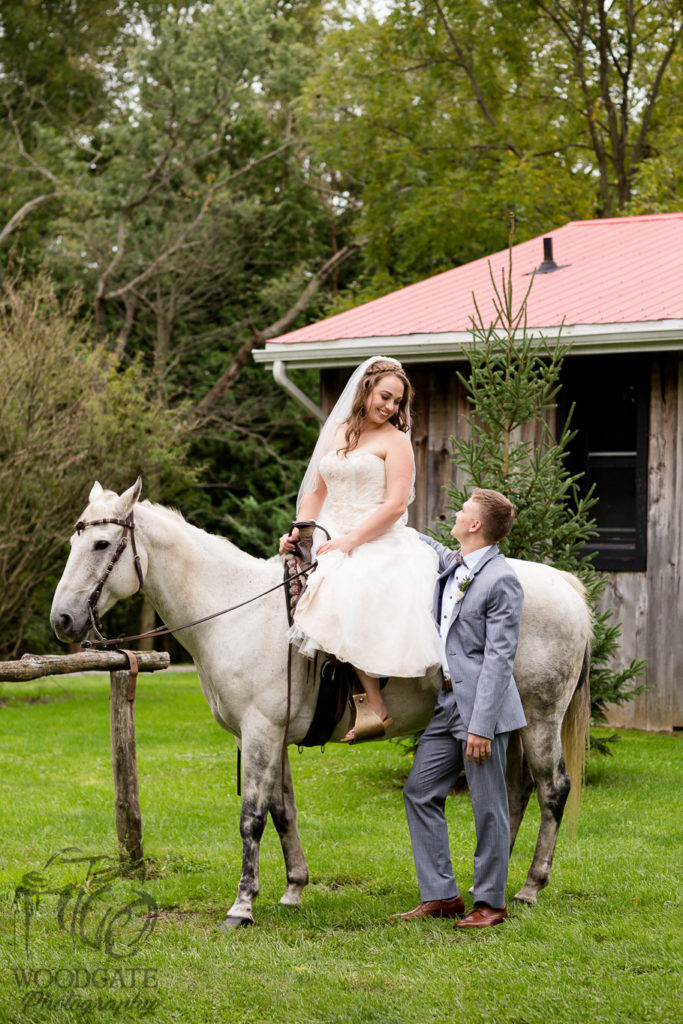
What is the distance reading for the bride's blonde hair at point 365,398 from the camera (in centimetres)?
525

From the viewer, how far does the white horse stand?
201 inches

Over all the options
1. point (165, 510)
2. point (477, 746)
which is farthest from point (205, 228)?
point (477, 746)

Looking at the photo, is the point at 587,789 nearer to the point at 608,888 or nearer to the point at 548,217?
the point at 608,888

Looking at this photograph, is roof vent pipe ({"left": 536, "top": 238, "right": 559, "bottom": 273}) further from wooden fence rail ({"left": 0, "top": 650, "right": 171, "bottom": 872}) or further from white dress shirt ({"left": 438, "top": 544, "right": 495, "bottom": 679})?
white dress shirt ({"left": 438, "top": 544, "right": 495, "bottom": 679})

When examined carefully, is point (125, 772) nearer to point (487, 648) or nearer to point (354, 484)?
point (354, 484)

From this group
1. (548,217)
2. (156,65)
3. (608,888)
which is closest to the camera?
(608,888)

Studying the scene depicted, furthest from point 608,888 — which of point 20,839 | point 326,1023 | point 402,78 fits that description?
point 402,78

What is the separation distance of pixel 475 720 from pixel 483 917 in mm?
911

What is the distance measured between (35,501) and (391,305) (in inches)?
203

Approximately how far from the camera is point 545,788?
17.7 feet

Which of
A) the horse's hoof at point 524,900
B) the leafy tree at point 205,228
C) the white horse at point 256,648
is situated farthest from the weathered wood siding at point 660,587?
the leafy tree at point 205,228

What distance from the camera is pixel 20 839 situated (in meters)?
7.07

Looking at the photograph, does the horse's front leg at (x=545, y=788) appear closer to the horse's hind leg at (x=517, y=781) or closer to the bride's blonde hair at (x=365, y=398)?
the horse's hind leg at (x=517, y=781)

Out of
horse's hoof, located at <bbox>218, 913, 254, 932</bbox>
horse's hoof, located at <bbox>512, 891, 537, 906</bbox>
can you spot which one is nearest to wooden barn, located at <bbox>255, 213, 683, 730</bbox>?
horse's hoof, located at <bbox>512, 891, 537, 906</bbox>
